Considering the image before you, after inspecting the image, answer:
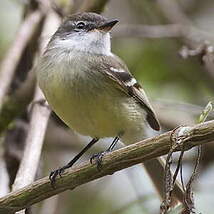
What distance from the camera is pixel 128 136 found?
3.96m

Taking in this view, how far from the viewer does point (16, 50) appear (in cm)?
468

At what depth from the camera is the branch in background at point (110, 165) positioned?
2.40 meters

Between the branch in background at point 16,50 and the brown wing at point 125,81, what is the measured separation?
88 cm

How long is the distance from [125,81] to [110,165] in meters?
1.32

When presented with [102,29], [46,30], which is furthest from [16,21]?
[102,29]

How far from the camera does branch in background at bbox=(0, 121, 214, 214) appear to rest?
Answer: 7.86 feet

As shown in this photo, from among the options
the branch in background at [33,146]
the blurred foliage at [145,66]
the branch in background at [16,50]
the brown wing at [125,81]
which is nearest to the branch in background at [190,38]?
the blurred foliage at [145,66]

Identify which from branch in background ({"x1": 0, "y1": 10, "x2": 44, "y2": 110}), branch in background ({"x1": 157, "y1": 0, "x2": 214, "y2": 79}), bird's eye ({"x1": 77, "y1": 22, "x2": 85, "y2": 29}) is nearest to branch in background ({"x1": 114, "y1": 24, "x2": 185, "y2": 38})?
branch in background ({"x1": 157, "y1": 0, "x2": 214, "y2": 79})

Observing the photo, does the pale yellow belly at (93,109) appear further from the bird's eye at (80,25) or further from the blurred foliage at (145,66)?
the blurred foliage at (145,66)

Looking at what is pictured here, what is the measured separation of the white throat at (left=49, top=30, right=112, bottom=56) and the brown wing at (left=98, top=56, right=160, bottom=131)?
0.09 m

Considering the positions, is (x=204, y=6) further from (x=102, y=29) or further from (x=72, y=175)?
(x=72, y=175)

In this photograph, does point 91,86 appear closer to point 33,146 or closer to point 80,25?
point 33,146

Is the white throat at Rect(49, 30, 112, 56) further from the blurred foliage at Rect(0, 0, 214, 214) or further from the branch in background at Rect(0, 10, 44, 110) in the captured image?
the blurred foliage at Rect(0, 0, 214, 214)

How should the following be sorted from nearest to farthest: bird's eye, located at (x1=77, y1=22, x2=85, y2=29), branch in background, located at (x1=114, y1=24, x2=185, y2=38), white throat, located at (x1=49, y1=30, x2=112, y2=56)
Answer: white throat, located at (x1=49, y1=30, x2=112, y2=56)
bird's eye, located at (x1=77, y1=22, x2=85, y2=29)
branch in background, located at (x1=114, y1=24, x2=185, y2=38)
